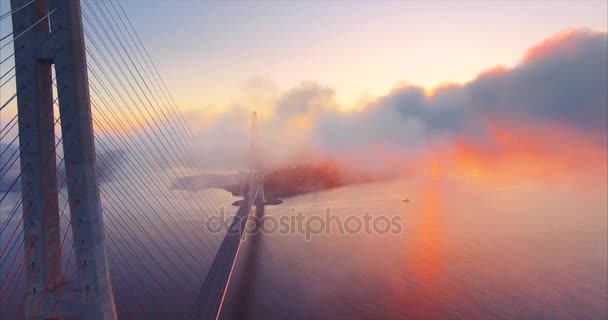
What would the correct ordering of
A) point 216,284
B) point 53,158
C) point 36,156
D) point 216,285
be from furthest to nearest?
point 216,284 → point 216,285 → point 53,158 → point 36,156

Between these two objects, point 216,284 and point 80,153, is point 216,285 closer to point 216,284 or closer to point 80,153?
point 216,284

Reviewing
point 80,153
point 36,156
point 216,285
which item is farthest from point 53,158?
point 216,285

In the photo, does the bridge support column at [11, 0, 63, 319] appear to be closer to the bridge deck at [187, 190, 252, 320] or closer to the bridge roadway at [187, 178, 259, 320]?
the bridge roadway at [187, 178, 259, 320]

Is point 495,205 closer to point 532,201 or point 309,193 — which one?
point 532,201

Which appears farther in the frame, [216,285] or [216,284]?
[216,284]

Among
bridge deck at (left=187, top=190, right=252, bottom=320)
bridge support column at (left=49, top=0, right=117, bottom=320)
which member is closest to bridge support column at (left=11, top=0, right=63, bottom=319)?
bridge support column at (left=49, top=0, right=117, bottom=320)

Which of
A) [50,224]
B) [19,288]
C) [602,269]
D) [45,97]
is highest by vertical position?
[45,97]

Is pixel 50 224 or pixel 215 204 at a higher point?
pixel 50 224

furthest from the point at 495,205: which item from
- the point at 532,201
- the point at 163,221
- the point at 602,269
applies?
the point at 163,221

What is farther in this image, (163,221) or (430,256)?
(163,221)
